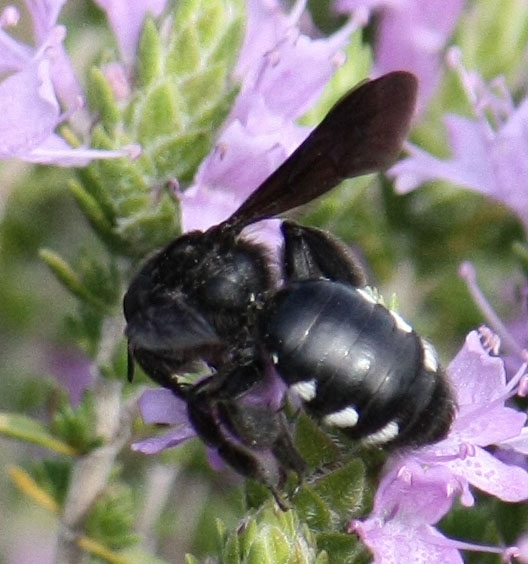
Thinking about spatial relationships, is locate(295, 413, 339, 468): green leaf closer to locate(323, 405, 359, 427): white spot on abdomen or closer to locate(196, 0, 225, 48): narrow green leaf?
locate(323, 405, 359, 427): white spot on abdomen


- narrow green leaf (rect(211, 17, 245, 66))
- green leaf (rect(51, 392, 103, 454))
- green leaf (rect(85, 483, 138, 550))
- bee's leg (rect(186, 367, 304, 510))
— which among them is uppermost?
narrow green leaf (rect(211, 17, 245, 66))

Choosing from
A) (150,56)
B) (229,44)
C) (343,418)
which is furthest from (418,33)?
(343,418)

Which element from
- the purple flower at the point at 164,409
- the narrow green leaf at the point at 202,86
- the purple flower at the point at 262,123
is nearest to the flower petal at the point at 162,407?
the purple flower at the point at 164,409

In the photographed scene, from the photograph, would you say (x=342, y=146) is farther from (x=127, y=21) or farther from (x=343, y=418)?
(x=127, y=21)

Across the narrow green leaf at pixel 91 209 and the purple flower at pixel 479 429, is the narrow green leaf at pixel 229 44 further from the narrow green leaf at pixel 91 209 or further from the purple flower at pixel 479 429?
the purple flower at pixel 479 429

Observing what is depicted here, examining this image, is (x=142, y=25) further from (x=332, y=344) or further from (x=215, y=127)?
(x=332, y=344)

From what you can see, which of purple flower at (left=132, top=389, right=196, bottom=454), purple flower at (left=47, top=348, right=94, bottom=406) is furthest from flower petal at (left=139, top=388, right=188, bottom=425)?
purple flower at (left=47, top=348, right=94, bottom=406)
